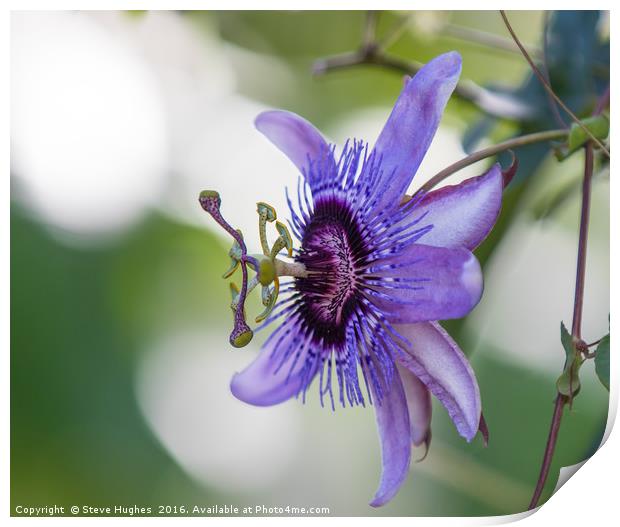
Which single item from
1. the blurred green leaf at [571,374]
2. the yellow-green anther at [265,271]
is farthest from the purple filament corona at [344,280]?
the blurred green leaf at [571,374]

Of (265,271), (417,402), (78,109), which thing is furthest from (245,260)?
(78,109)

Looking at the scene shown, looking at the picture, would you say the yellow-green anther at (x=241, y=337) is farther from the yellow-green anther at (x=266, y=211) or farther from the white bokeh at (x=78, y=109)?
the white bokeh at (x=78, y=109)

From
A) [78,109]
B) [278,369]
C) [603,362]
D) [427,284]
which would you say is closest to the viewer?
[427,284]

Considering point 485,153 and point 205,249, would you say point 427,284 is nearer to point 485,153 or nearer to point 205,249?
point 485,153

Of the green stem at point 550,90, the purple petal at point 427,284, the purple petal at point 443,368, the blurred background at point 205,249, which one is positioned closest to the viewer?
the purple petal at point 427,284

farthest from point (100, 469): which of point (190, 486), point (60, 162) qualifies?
point (60, 162)
